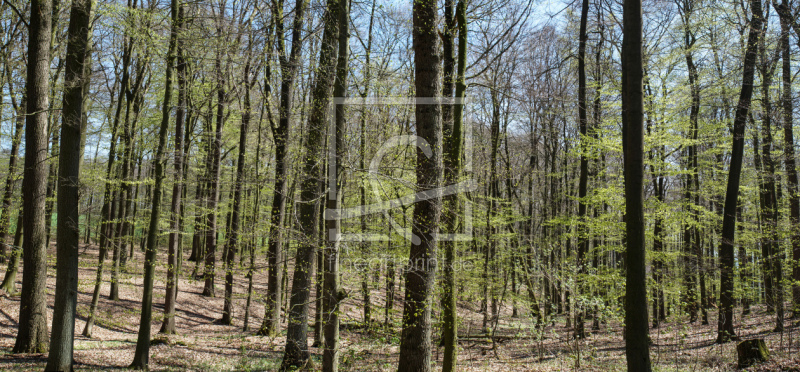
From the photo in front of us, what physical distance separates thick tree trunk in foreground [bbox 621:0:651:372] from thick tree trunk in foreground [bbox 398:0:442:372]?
2.67 m

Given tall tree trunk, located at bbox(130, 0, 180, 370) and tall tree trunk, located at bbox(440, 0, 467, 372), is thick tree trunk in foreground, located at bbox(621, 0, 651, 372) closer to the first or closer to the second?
tall tree trunk, located at bbox(440, 0, 467, 372)

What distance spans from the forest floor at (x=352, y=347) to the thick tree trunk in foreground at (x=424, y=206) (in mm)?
496

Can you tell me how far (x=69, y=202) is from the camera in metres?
7.23

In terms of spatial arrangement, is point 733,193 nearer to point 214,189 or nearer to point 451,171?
point 451,171

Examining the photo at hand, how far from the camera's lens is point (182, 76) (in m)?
9.49

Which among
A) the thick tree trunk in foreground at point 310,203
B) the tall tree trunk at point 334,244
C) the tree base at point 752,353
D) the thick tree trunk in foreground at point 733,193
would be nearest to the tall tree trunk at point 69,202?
the thick tree trunk in foreground at point 310,203

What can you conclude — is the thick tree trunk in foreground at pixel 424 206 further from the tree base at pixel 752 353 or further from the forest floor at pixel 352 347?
the tree base at pixel 752 353

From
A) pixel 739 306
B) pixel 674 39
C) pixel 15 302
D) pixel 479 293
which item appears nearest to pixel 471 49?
pixel 479 293

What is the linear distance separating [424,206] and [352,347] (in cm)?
525

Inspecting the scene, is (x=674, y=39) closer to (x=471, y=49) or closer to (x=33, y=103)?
(x=471, y=49)

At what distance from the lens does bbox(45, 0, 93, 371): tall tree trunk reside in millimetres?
7027

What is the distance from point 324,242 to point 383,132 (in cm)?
197

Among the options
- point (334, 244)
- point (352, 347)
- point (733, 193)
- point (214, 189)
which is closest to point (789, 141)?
point (733, 193)

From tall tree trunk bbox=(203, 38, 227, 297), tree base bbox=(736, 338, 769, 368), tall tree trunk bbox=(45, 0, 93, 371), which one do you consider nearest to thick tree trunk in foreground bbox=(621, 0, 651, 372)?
tree base bbox=(736, 338, 769, 368)
